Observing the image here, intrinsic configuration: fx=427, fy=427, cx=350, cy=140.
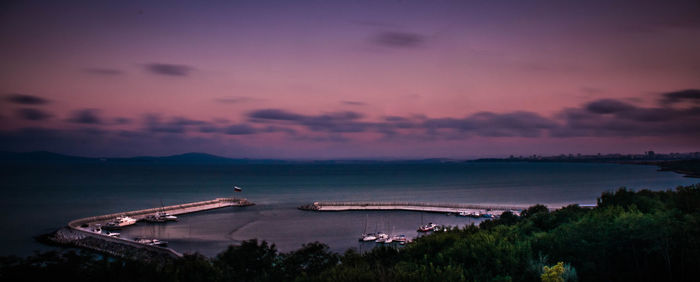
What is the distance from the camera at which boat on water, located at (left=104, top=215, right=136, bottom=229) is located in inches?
1843

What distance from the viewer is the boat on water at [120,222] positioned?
154 feet

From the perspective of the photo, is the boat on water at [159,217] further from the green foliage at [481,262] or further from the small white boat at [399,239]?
the green foliage at [481,262]

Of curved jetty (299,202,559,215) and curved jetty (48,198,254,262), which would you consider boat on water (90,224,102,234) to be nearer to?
curved jetty (48,198,254,262)

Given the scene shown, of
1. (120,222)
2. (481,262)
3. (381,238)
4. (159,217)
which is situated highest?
(481,262)

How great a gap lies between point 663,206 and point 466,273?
19516mm

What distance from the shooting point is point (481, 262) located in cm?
1719

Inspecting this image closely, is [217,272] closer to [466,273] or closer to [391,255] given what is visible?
[391,255]

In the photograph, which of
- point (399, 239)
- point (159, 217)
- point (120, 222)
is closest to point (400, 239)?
point (399, 239)

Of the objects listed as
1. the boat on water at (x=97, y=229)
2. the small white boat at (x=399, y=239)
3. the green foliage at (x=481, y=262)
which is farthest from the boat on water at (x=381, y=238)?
the boat on water at (x=97, y=229)

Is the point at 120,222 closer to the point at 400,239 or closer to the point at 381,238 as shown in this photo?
the point at 381,238

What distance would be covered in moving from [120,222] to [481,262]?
44.1 meters

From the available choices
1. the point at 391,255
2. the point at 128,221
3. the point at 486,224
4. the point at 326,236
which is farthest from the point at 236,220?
the point at 391,255

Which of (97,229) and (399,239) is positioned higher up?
(97,229)

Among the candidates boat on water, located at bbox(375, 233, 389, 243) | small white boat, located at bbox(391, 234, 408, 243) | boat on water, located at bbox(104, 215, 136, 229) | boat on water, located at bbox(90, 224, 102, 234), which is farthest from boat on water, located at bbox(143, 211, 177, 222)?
small white boat, located at bbox(391, 234, 408, 243)
